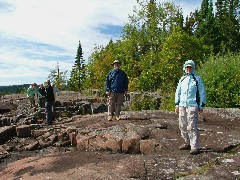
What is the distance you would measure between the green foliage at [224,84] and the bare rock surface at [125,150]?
2.09 meters

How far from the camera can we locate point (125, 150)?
9.63 metres

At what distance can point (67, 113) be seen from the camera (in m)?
19.9

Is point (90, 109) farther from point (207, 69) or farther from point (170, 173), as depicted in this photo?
point (170, 173)

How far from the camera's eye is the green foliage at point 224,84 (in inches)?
610

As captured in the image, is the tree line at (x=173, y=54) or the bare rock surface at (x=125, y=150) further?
the tree line at (x=173, y=54)

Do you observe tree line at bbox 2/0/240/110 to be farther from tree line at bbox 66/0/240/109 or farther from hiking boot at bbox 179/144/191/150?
hiking boot at bbox 179/144/191/150

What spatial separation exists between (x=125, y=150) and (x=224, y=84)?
758cm

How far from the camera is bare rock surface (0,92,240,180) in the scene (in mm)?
7133

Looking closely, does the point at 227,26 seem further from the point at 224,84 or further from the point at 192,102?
the point at 192,102

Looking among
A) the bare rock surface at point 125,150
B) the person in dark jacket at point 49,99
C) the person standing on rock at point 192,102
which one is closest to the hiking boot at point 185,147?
the bare rock surface at point 125,150

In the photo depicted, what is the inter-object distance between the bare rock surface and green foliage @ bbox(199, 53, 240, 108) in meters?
2.09

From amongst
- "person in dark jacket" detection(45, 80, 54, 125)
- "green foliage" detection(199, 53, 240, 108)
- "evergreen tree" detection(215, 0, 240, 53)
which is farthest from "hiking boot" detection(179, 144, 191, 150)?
"evergreen tree" detection(215, 0, 240, 53)

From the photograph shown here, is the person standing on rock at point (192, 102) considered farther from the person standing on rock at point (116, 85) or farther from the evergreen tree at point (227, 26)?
the evergreen tree at point (227, 26)

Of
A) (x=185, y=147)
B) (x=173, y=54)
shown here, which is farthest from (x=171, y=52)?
(x=185, y=147)
